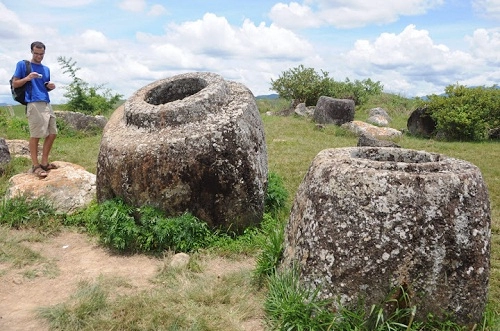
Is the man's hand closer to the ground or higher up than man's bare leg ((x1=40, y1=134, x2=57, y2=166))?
higher up

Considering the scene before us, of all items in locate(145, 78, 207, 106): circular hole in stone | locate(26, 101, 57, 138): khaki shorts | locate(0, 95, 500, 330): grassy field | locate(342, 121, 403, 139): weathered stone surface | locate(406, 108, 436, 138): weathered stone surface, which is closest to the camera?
locate(0, 95, 500, 330): grassy field

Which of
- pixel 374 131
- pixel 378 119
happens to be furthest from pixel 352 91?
pixel 374 131

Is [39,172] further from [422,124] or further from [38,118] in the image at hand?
[422,124]

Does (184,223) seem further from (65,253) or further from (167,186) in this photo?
(65,253)

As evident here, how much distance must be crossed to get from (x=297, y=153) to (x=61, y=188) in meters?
6.70

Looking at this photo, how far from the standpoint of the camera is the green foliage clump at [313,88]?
97.5 feet

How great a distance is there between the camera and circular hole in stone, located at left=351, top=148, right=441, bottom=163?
518 cm

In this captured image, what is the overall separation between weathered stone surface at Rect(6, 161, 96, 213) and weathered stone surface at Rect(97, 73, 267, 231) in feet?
3.24

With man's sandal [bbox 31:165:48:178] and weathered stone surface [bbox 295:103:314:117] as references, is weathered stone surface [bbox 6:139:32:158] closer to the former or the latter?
man's sandal [bbox 31:165:48:178]

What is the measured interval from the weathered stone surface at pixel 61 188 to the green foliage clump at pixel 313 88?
2228cm

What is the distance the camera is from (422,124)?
60.4 feet

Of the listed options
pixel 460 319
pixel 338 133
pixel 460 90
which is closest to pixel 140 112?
pixel 460 319

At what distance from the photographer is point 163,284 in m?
5.56

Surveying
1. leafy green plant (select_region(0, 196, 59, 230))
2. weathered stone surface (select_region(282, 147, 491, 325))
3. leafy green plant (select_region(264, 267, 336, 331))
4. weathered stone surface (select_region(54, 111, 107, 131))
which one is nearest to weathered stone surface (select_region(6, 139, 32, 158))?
weathered stone surface (select_region(54, 111, 107, 131))
